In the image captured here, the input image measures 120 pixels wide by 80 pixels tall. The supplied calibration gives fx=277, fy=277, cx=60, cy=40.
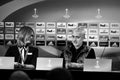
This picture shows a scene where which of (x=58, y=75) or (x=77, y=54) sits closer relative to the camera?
(x=58, y=75)

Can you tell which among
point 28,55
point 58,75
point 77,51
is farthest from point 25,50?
point 58,75

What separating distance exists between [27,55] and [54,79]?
11.4ft

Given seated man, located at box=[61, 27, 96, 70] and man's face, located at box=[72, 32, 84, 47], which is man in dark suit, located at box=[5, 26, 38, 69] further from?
man's face, located at box=[72, 32, 84, 47]

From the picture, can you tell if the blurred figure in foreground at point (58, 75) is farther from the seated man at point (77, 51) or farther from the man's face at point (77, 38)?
the man's face at point (77, 38)

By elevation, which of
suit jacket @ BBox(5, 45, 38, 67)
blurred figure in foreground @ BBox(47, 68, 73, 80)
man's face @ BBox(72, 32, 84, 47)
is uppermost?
man's face @ BBox(72, 32, 84, 47)

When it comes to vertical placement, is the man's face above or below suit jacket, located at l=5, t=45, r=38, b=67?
above

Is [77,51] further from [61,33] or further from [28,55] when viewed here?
[61,33]

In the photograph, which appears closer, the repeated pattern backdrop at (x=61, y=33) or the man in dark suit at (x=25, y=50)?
the man in dark suit at (x=25, y=50)

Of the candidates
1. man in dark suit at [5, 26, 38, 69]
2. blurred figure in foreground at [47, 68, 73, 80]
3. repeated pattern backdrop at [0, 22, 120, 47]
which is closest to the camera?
blurred figure in foreground at [47, 68, 73, 80]

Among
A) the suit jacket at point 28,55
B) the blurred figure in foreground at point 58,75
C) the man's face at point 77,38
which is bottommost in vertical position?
the suit jacket at point 28,55

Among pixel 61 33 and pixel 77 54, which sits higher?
pixel 61 33

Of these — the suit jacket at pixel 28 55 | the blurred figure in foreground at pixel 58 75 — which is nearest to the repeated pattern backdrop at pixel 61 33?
the suit jacket at pixel 28 55

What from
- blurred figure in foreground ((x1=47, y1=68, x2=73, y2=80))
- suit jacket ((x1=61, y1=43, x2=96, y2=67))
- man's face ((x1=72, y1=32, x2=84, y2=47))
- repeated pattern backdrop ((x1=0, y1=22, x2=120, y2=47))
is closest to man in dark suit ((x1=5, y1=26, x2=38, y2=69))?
suit jacket ((x1=61, y1=43, x2=96, y2=67))

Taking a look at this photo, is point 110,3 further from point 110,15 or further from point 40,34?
point 40,34
